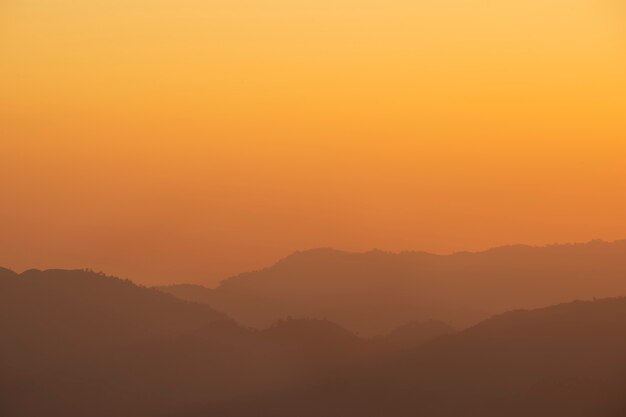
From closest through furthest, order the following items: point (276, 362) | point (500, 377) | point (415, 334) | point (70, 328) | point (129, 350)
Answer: point (500, 377)
point (276, 362)
point (129, 350)
point (415, 334)
point (70, 328)

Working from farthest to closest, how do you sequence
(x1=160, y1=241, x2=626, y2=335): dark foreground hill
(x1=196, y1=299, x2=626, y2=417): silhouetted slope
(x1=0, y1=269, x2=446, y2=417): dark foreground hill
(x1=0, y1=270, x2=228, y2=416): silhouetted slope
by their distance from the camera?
(x1=160, y1=241, x2=626, y2=335): dark foreground hill
(x1=0, y1=270, x2=228, y2=416): silhouetted slope
(x1=0, y1=269, x2=446, y2=417): dark foreground hill
(x1=196, y1=299, x2=626, y2=417): silhouetted slope

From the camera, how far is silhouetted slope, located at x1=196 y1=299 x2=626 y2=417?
25969 millimetres

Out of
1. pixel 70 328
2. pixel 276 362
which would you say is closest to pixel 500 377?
pixel 276 362

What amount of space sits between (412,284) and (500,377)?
221 inches

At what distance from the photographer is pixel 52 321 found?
98.7ft

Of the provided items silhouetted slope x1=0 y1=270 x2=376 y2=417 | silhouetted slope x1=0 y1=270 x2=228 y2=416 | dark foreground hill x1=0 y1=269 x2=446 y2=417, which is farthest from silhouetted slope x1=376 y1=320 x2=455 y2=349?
silhouetted slope x1=0 y1=270 x2=228 y2=416

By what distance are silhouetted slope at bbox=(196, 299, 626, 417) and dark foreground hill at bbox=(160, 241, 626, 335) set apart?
114 centimetres

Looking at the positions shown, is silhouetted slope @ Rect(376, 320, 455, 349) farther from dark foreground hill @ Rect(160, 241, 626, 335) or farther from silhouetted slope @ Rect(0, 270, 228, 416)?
silhouetted slope @ Rect(0, 270, 228, 416)

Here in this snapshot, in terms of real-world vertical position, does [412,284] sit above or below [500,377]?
above

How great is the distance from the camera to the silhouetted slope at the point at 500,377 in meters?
26.0

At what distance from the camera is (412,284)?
104 feet

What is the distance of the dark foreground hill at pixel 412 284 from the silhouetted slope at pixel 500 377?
1.14 metres

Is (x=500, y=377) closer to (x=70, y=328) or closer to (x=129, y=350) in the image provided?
(x=129, y=350)

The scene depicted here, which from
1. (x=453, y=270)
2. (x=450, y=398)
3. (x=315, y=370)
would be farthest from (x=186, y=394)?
(x=453, y=270)
